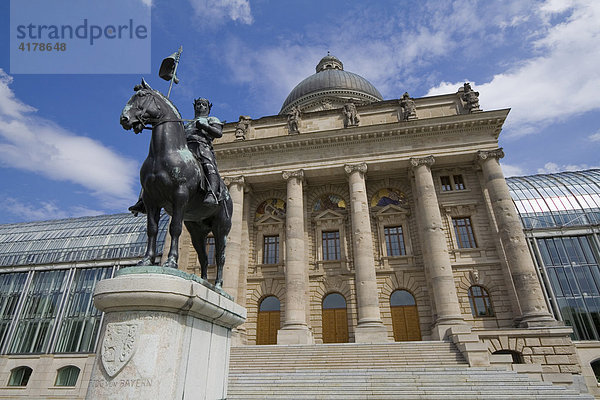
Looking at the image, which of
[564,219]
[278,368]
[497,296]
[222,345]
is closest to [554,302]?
[497,296]

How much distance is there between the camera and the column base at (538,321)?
60.0 feet

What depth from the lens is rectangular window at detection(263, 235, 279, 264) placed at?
26.8 metres

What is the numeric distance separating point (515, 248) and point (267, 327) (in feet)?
56.7

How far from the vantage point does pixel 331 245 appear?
86.4 ft

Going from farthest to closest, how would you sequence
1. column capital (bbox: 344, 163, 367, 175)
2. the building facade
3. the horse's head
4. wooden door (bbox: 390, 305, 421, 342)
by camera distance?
A: column capital (bbox: 344, 163, 367, 175), wooden door (bbox: 390, 305, 421, 342), the building facade, the horse's head

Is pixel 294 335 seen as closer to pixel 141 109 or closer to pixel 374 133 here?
pixel 374 133

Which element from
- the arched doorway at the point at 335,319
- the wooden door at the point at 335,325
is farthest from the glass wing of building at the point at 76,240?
the wooden door at the point at 335,325

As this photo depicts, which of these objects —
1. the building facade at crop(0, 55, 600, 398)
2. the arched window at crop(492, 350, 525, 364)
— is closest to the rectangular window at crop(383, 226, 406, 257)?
the building facade at crop(0, 55, 600, 398)

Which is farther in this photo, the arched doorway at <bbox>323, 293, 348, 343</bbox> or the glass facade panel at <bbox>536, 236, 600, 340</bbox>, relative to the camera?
the arched doorway at <bbox>323, 293, 348, 343</bbox>

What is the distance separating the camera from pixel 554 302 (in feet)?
75.3

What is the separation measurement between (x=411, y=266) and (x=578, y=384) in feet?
34.5

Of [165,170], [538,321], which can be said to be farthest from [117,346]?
[538,321]

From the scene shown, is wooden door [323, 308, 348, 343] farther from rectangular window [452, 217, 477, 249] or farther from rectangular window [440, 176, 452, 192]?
rectangular window [440, 176, 452, 192]

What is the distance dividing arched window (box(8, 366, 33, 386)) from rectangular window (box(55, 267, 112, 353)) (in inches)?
115
